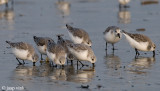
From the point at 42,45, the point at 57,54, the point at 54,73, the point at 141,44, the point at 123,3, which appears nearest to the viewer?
the point at 54,73

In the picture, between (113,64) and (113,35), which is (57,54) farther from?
(113,35)

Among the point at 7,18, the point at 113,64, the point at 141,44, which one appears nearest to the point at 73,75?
the point at 113,64

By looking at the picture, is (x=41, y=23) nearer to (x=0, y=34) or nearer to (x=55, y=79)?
(x=0, y=34)

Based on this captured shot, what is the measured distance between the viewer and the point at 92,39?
21.6 m

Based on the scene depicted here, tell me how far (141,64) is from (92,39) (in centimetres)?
545

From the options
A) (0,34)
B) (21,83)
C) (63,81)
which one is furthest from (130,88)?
(0,34)

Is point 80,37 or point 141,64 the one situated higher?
point 80,37

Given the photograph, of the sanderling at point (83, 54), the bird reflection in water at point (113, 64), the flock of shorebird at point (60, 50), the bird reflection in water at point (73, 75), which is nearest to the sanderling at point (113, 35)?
Answer: the flock of shorebird at point (60, 50)

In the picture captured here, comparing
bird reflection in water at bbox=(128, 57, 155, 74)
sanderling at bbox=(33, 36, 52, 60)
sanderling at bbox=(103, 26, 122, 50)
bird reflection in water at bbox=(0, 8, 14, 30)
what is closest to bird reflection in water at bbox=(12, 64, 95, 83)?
sanderling at bbox=(33, 36, 52, 60)

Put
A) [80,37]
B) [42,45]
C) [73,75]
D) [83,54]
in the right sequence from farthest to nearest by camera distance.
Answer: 1. [80,37]
2. [42,45]
3. [83,54]
4. [73,75]

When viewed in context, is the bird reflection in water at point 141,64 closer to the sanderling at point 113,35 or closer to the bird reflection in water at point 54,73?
the bird reflection in water at point 54,73

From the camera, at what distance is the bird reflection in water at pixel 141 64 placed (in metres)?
15.2

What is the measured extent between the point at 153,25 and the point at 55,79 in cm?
1242

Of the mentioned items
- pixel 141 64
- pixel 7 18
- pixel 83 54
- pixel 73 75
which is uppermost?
pixel 7 18
